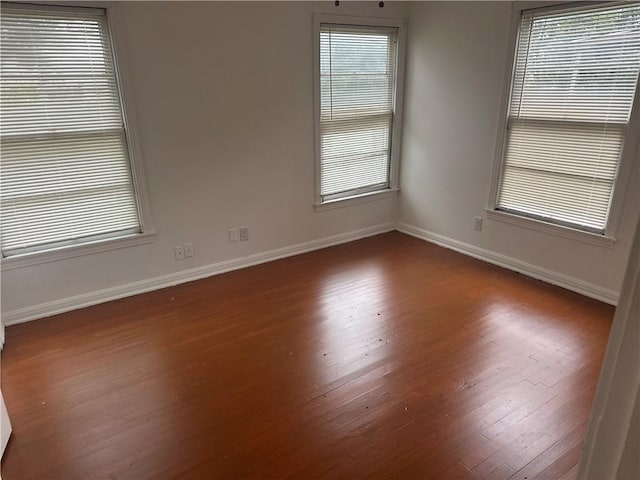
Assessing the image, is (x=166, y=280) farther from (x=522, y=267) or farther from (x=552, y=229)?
(x=552, y=229)

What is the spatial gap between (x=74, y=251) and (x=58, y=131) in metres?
0.86

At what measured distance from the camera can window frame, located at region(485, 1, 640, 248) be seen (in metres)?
2.88

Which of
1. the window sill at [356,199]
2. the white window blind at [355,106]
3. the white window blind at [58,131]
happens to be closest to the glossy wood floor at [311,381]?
the white window blind at [58,131]

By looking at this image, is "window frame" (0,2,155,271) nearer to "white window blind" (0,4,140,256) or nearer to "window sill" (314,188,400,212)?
"white window blind" (0,4,140,256)

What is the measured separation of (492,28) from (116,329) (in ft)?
12.3

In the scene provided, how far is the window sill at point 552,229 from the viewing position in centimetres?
317

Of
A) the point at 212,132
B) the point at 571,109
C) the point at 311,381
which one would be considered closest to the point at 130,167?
the point at 212,132

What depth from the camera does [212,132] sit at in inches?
135

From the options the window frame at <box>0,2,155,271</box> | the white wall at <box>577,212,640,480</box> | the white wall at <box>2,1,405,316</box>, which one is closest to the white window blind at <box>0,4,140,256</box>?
the window frame at <box>0,2,155,271</box>

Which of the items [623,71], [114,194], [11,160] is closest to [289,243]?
[114,194]

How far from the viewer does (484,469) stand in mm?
1810

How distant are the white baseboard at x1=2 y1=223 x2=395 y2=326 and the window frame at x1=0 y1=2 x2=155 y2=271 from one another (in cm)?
34

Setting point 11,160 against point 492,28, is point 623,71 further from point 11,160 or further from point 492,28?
point 11,160

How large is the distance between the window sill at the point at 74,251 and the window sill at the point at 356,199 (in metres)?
1.66
